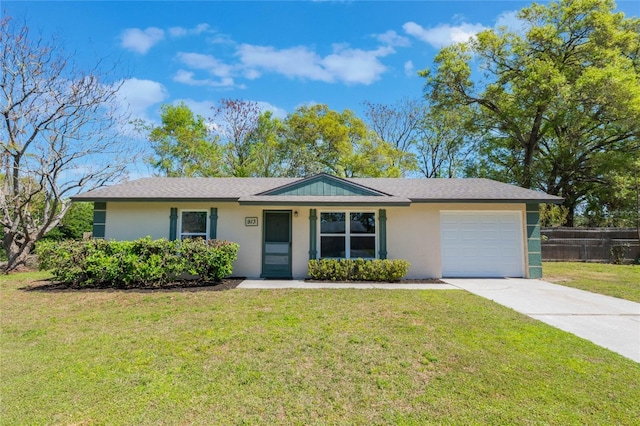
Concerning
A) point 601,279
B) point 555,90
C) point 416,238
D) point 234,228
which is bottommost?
point 601,279

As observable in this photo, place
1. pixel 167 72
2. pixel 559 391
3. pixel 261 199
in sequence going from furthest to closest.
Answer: pixel 167 72, pixel 261 199, pixel 559 391

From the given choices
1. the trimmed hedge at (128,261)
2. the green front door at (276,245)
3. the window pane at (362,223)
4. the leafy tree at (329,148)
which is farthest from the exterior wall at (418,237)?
the leafy tree at (329,148)

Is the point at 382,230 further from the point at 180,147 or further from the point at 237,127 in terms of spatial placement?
the point at 180,147

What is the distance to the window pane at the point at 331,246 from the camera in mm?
9883

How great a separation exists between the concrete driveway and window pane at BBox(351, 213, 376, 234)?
2.74 meters

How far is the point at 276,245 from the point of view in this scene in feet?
32.6

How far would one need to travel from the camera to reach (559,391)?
10.0 feet

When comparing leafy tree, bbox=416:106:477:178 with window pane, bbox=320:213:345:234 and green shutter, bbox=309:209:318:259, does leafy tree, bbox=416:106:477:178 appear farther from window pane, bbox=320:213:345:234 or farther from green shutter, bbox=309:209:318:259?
green shutter, bbox=309:209:318:259

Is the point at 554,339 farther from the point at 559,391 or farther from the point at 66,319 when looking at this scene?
the point at 66,319

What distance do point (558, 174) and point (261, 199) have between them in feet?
69.1

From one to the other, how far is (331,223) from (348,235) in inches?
25.5

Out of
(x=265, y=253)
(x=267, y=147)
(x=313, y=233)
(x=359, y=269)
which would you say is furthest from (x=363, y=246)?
(x=267, y=147)

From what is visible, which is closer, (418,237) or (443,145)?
(418,237)

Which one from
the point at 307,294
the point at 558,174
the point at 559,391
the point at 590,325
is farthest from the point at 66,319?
the point at 558,174
